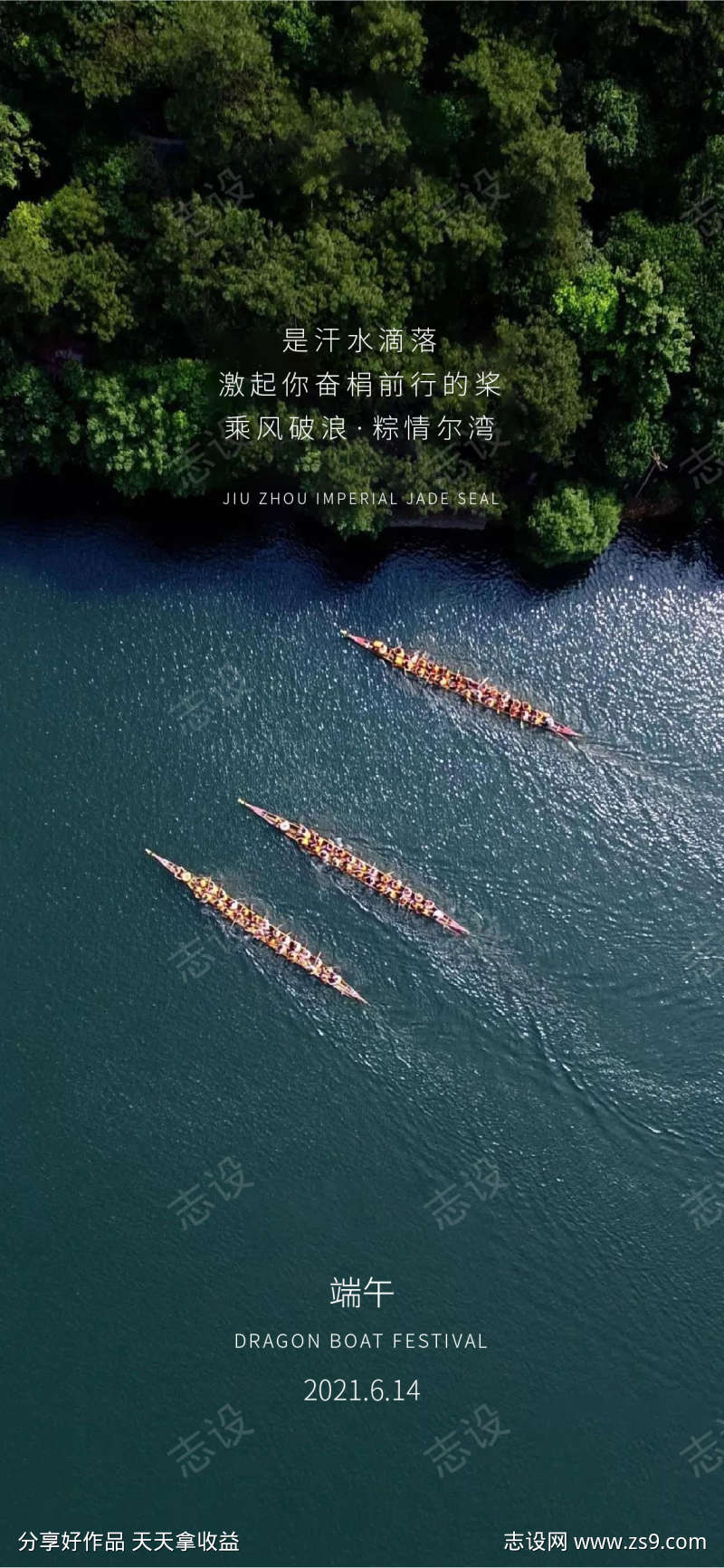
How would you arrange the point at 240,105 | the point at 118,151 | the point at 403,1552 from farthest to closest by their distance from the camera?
the point at 403,1552, the point at 118,151, the point at 240,105

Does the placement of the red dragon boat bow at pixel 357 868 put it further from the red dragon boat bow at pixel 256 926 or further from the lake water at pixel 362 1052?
the red dragon boat bow at pixel 256 926

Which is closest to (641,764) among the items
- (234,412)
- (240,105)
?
(234,412)

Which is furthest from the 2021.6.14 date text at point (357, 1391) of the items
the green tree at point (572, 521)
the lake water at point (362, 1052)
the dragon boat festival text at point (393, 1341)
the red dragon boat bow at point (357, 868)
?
the green tree at point (572, 521)

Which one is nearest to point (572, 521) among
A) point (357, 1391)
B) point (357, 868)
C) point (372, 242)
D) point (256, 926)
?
point (372, 242)

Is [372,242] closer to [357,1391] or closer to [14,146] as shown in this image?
[14,146]

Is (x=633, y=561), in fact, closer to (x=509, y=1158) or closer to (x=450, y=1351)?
(x=509, y=1158)

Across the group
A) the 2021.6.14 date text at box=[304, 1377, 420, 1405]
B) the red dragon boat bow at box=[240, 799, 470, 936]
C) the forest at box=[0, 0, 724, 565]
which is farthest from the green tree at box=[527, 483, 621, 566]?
the 2021.6.14 date text at box=[304, 1377, 420, 1405]

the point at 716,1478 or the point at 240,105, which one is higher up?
the point at 240,105
